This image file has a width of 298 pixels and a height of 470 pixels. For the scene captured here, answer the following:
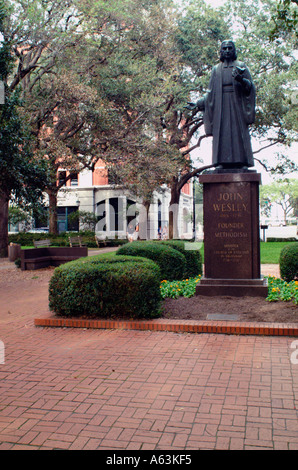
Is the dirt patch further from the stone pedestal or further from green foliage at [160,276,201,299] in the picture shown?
the stone pedestal

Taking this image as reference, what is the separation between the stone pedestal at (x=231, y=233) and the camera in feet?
28.9

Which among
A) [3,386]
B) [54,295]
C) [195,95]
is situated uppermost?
[195,95]

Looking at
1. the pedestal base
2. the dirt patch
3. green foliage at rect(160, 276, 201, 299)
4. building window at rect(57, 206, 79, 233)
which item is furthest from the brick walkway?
building window at rect(57, 206, 79, 233)

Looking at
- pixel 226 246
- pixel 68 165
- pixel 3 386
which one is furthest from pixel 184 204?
pixel 3 386

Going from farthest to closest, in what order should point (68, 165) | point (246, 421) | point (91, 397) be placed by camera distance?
1. point (68, 165)
2. point (91, 397)
3. point (246, 421)

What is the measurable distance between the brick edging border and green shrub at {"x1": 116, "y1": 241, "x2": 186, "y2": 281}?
11.6 ft

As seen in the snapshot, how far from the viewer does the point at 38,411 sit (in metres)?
4.12

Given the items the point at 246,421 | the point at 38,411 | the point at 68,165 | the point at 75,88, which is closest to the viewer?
the point at 246,421

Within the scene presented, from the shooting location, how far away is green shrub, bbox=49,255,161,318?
23.7 ft

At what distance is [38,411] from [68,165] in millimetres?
16880

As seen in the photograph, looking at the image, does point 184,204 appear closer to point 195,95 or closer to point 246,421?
point 195,95

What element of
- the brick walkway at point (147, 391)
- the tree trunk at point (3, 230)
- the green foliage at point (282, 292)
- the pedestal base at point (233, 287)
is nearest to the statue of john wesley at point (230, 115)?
the pedestal base at point (233, 287)

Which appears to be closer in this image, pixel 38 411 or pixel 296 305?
pixel 38 411

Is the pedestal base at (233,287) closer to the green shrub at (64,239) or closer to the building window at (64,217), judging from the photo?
the green shrub at (64,239)
